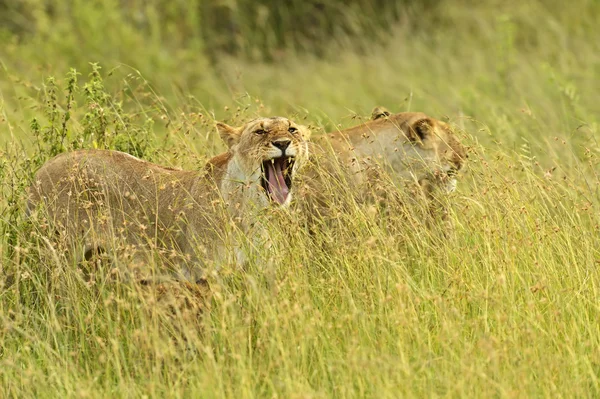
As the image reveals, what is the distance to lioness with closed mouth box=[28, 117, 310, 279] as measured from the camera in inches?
231

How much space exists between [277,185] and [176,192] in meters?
0.66

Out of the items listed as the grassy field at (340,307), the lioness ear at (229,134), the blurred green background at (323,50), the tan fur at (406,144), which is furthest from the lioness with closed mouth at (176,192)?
the blurred green background at (323,50)

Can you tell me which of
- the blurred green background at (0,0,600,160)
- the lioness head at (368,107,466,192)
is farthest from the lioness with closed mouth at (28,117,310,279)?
the blurred green background at (0,0,600,160)

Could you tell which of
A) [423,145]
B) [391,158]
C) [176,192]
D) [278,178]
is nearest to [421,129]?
[423,145]

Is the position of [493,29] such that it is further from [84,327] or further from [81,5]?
[84,327]

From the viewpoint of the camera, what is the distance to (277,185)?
235 inches

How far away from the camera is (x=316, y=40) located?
54.7 feet

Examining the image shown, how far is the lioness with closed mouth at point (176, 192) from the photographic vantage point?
5859mm

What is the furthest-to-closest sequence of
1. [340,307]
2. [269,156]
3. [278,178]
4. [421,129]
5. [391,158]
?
1. [391,158]
2. [421,129]
3. [278,178]
4. [269,156]
5. [340,307]

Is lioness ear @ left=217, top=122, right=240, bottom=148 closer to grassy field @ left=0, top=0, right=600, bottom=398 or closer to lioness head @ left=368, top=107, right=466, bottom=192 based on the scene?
grassy field @ left=0, top=0, right=600, bottom=398

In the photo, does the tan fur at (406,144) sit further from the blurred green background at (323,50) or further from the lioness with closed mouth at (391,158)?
the blurred green background at (323,50)

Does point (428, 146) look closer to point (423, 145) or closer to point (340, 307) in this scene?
point (423, 145)

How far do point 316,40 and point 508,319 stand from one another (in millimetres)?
12059

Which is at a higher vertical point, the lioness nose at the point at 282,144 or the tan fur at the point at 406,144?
the lioness nose at the point at 282,144
